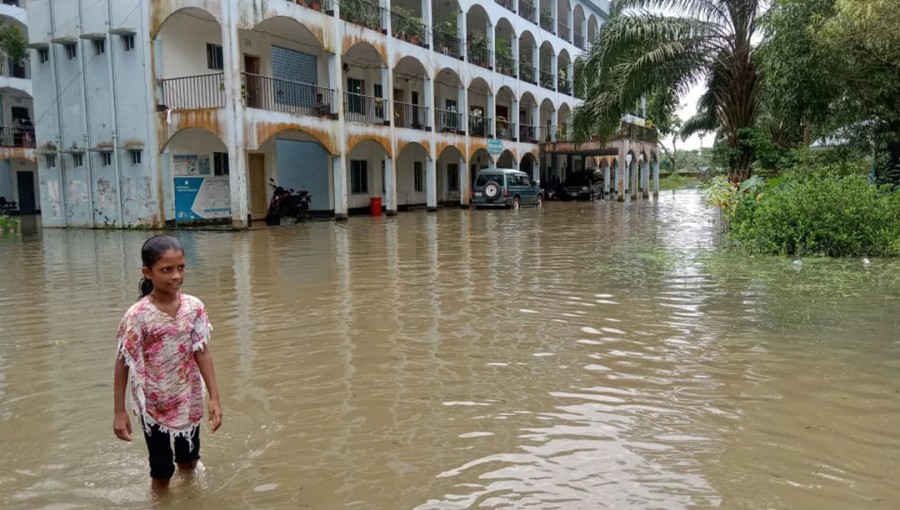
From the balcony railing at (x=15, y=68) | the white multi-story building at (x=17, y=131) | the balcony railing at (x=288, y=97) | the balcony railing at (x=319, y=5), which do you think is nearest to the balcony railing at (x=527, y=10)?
the balcony railing at (x=288, y=97)

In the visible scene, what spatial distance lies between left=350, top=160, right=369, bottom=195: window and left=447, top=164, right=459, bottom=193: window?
7199 mm

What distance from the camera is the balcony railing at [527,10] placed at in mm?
35709

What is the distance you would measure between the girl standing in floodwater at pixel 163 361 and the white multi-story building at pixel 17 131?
31636 mm

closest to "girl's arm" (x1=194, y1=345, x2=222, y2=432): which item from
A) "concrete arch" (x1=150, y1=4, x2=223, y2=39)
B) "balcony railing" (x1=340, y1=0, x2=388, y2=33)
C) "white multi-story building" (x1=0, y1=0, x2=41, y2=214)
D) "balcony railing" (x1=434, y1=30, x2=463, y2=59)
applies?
"concrete arch" (x1=150, y1=4, x2=223, y2=39)

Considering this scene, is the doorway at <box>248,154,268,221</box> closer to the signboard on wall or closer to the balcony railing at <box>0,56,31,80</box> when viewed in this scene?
the signboard on wall

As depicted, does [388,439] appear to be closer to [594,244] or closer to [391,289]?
[391,289]

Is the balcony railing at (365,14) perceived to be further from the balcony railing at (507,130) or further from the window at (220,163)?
the balcony railing at (507,130)

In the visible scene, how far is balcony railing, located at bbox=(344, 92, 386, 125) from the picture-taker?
2536cm

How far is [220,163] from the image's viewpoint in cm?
2166

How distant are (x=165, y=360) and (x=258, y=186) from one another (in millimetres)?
20789

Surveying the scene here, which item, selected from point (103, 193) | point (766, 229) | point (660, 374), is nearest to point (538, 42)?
point (103, 193)

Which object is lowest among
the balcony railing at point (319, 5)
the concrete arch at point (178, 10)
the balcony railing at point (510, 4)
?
the concrete arch at point (178, 10)

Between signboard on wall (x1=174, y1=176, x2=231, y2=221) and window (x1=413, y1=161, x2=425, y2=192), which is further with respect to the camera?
window (x1=413, y1=161, x2=425, y2=192)

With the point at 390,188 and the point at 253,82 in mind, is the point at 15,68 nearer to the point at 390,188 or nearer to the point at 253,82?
the point at 253,82
